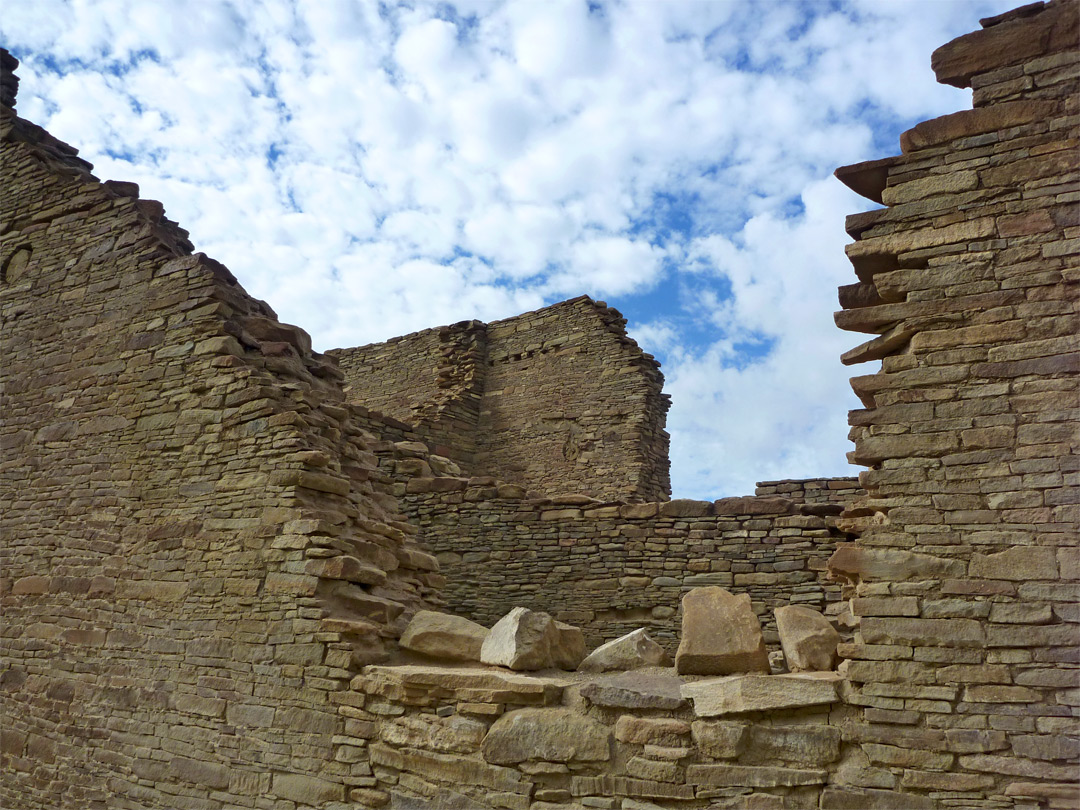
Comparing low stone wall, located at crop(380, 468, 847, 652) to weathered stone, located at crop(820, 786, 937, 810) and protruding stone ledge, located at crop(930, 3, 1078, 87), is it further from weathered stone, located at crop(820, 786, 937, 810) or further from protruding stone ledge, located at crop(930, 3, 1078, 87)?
protruding stone ledge, located at crop(930, 3, 1078, 87)

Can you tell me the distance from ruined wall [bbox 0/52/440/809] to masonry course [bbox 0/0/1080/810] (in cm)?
3

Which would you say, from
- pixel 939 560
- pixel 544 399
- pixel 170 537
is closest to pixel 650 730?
pixel 939 560

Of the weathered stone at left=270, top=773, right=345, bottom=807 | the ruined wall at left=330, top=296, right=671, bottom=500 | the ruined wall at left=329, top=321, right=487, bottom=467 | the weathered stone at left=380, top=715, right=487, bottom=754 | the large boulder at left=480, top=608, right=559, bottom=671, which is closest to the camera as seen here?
the weathered stone at left=380, top=715, right=487, bottom=754

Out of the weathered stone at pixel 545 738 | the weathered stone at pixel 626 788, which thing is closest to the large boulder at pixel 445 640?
the weathered stone at pixel 545 738

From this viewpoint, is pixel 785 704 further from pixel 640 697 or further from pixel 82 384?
pixel 82 384

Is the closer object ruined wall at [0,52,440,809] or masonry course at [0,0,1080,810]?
masonry course at [0,0,1080,810]

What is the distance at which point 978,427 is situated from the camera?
4062 mm

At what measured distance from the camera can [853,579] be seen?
441cm

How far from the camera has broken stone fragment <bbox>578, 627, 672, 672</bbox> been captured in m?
5.40

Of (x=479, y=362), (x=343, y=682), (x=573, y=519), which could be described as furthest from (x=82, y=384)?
(x=479, y=362)

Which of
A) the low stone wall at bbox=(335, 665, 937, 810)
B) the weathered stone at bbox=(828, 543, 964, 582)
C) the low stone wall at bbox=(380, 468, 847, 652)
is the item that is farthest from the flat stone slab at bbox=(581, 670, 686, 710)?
the low stone wall at bbox=(380, 468, 847, 652)

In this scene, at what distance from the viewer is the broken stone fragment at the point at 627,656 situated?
5.40 metres

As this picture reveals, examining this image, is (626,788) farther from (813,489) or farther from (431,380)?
(431,380)

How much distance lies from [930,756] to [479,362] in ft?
50.5
